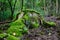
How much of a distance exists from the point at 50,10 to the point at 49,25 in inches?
691

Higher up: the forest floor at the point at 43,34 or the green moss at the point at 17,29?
the green moss at the point at 17,29

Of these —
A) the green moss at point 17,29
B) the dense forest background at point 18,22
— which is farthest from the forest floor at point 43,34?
the green moss at point 17,29

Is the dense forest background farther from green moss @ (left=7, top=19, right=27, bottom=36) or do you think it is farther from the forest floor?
the forest floor

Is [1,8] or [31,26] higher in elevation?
[1,8]

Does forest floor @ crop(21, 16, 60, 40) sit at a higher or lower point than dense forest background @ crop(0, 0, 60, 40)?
lower

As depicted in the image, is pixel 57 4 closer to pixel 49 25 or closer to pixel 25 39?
pixel 49 25

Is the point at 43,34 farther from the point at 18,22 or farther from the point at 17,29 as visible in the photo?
the point at 18,22

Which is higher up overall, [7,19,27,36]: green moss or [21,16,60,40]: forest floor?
[7,19,27,36]: green moss

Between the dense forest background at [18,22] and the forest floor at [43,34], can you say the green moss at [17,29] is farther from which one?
the forest floor at [43,34]

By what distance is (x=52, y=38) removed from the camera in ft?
28.3

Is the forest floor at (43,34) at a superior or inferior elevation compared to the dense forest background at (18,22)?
inferior

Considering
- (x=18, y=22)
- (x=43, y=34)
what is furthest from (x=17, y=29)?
(x=43, y=34)

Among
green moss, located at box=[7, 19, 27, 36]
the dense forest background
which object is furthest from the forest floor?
green moss, located at box=[7, 19, 27, 36]

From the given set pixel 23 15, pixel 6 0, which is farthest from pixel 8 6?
pixel 23 15
